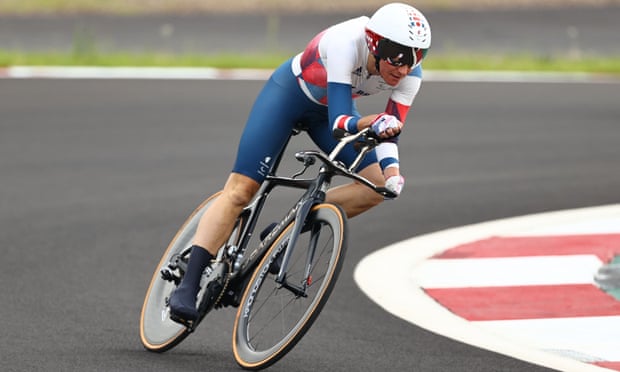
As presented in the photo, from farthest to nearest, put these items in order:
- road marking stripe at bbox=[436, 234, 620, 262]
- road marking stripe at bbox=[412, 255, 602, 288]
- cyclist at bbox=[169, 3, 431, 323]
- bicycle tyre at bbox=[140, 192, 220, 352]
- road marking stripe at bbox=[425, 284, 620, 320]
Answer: road marking stripe at bbox=[436, 234, 620, 262] < road marking stripe at bbox=[412, 255, 602, 288] < road marking stripe at bbox=[425, 284, 620, 320] < bicycle tyre at bbox=[140, 192, 220, 352] < cyclist at bbox=[169, 3, 431, 323]

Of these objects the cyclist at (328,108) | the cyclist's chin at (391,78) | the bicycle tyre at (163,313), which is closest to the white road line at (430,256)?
the cyclist at (328,108)

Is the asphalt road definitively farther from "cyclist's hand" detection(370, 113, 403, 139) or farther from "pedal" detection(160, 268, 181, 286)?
"cyclist's hand" detection(370, 113, 403, 139)

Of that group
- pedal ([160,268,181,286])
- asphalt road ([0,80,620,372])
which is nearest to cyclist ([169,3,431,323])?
pedal ([160,268,181,286])

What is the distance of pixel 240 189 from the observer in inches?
240

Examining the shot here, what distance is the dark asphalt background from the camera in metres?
6.23

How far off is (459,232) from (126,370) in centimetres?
438

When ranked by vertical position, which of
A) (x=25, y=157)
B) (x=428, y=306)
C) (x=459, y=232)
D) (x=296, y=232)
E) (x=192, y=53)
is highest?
(x=296, y=232)

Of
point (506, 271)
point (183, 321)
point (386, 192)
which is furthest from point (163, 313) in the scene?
point (506, 271)

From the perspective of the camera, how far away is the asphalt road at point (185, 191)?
20.4 feet

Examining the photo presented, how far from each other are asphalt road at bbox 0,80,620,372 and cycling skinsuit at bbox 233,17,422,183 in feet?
3.10

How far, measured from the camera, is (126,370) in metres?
5.74

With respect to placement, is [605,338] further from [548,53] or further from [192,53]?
[548,53]

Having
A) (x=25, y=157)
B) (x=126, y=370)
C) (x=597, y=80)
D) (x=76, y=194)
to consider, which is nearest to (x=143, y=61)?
(x=597, y=80)

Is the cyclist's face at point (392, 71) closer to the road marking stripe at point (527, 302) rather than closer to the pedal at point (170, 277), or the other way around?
the pedal at point (170, 277)
